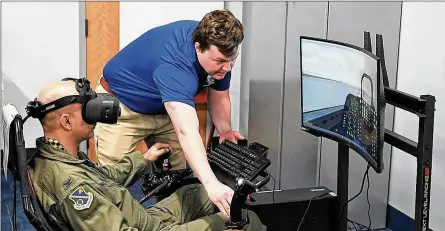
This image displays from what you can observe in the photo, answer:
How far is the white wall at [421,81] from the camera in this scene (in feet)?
10.5

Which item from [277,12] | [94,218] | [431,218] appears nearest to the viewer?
[94,218]

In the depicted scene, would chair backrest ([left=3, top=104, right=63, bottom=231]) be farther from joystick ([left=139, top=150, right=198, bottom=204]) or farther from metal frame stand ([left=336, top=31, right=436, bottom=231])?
metal frame stand ([left=336, top=31, right=436, bottom=231])

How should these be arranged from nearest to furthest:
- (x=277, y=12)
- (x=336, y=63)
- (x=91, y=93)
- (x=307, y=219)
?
(x=91, y=93), (x=336, y=63), (x=307, y=219), (x=277, y=12)

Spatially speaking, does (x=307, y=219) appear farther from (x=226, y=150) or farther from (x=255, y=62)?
(x=255, y=62)

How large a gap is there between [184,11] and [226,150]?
233 centimetres

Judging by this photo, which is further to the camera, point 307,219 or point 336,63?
point 307,219

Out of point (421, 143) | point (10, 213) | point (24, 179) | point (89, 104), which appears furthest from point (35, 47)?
point (421, 143)

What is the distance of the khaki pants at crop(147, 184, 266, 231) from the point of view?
2185 millimetres

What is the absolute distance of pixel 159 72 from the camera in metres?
2.49

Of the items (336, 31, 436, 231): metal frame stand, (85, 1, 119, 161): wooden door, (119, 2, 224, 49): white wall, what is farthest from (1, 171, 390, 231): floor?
(336, 31, 436, 231): metal frame stand

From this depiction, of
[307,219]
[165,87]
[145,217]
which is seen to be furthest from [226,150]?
[307,219]

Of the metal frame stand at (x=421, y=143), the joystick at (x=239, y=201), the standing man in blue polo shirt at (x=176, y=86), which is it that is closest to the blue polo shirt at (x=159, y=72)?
the standing man in blue polo shirt at (x=176, y=86)

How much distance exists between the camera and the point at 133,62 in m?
2.78

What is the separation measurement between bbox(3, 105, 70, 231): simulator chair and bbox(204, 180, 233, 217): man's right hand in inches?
19.1
